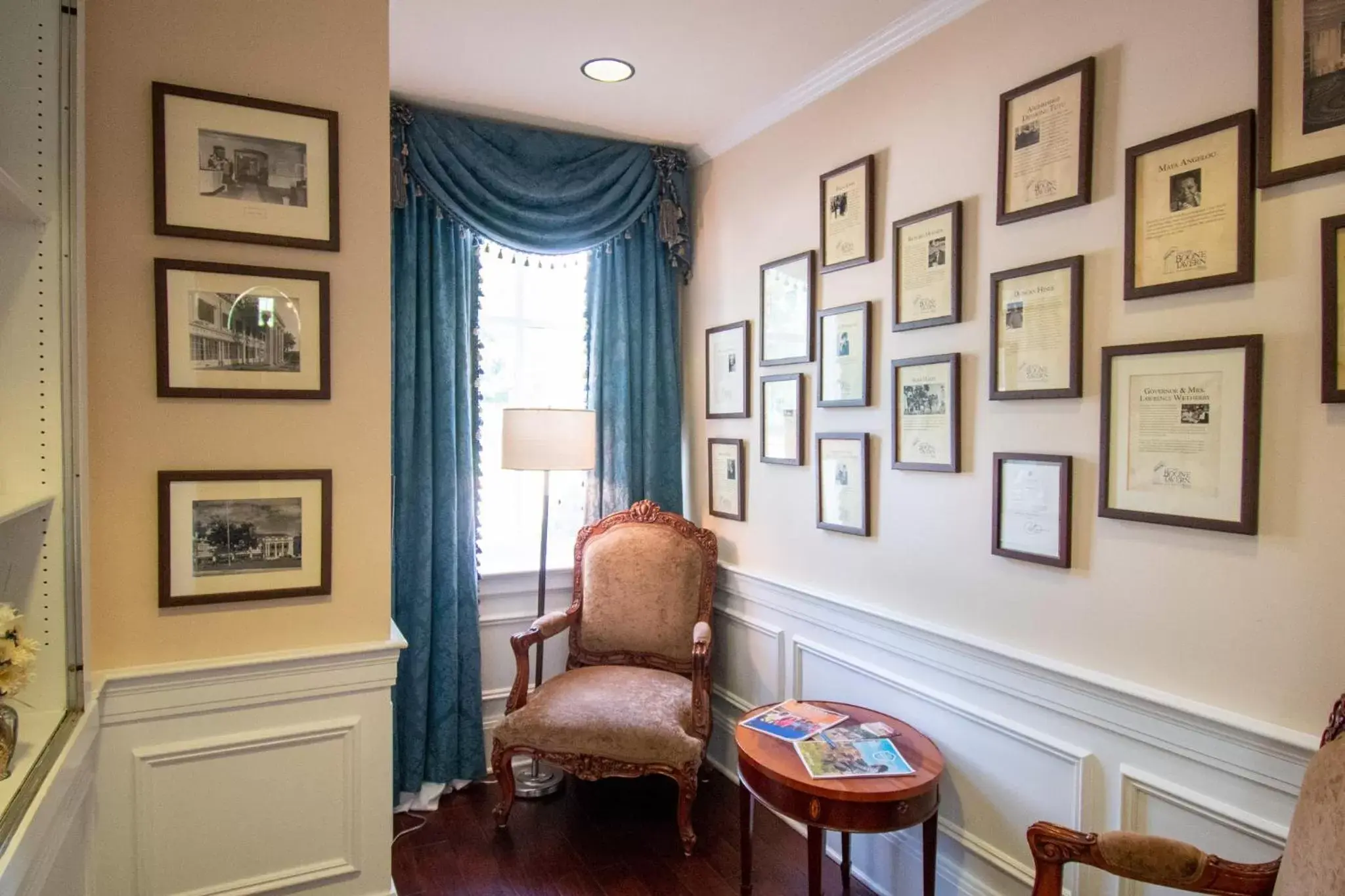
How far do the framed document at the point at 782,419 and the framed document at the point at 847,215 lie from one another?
0.43 metres

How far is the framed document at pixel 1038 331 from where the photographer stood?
183cm

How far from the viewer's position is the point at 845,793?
1839mm

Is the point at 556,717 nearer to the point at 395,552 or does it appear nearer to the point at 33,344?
the point at 395,552

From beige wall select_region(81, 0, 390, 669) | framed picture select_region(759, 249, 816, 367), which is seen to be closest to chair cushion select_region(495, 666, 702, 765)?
beige wall select_region(81, 0, 390, 669)

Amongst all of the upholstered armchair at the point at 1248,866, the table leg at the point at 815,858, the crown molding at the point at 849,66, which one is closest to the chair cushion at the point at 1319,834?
the upholstered armchair at the point at 1248,866

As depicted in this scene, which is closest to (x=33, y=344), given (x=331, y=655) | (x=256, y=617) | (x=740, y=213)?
(x=256, y=617)

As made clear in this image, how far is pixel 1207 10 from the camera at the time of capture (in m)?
1.58

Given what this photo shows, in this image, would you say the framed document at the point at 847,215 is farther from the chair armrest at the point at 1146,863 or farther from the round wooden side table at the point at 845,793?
the chair armrest at the point at 1146,863

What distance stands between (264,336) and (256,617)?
68 centimetres

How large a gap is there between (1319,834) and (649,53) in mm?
2496

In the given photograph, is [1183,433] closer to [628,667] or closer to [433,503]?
[628,667]

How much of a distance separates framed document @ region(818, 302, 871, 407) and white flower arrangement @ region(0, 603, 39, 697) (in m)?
2.09

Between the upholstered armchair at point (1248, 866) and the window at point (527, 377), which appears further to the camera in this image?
the window at point (527, 377)

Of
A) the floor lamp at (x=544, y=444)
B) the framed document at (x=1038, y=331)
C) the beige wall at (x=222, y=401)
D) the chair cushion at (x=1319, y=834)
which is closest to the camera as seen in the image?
the chair cushion at (x=1319, y=834)
